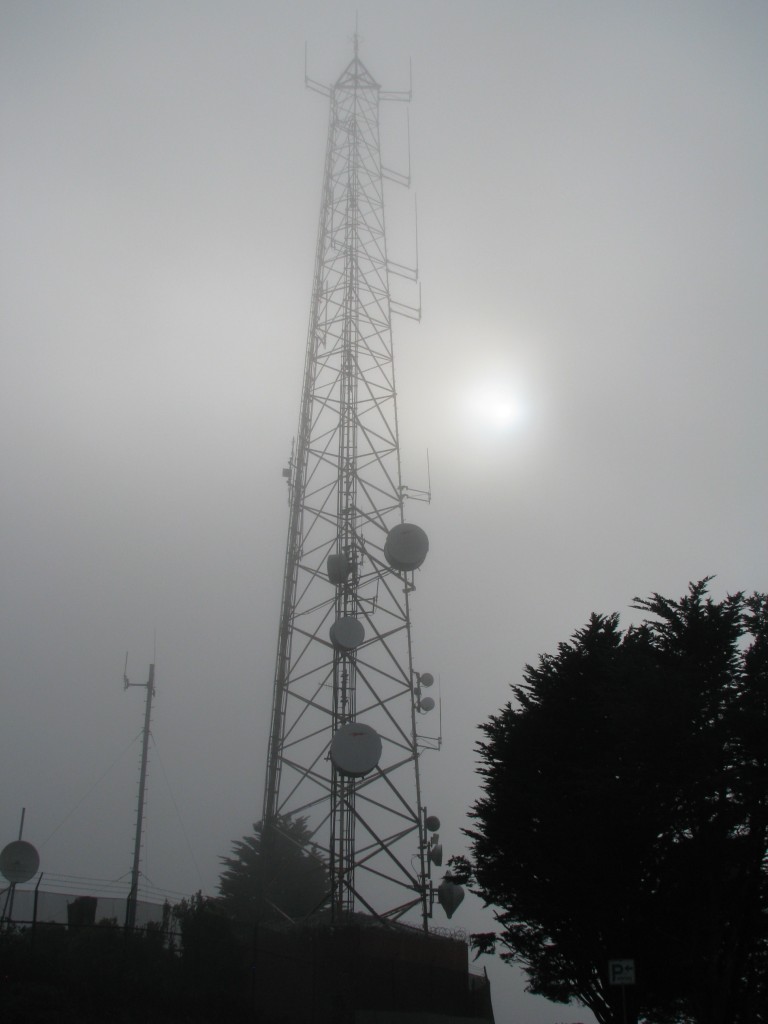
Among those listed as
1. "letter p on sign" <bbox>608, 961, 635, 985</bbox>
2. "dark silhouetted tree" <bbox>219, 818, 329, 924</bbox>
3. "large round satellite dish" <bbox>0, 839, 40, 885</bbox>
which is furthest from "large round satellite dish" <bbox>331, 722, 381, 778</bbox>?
"letter p on sign" <bbox>608, 961, 635, 985</bbox>

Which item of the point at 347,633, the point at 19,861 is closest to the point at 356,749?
the point at 347,633

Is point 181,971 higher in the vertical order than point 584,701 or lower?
lower

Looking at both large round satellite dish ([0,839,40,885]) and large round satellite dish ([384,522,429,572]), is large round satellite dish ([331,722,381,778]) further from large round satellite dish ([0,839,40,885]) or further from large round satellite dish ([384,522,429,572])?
large round satellite dish ([0,839,40,885])

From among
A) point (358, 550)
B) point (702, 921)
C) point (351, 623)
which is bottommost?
point (702, 921)

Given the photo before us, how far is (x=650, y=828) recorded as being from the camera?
62.6 feet

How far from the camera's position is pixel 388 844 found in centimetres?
2253

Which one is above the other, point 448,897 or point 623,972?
point 448,897

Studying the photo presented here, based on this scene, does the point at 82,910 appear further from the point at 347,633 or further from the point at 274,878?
the point at 347,633

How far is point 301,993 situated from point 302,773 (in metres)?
5.21

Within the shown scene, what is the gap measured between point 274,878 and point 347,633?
613cm

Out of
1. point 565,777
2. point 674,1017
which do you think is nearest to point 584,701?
point 565,777

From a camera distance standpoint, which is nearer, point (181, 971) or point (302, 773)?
point (181, 971)

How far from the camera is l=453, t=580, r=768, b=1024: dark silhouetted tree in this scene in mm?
18391

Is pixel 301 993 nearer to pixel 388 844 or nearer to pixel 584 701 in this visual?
pixel 388 844
